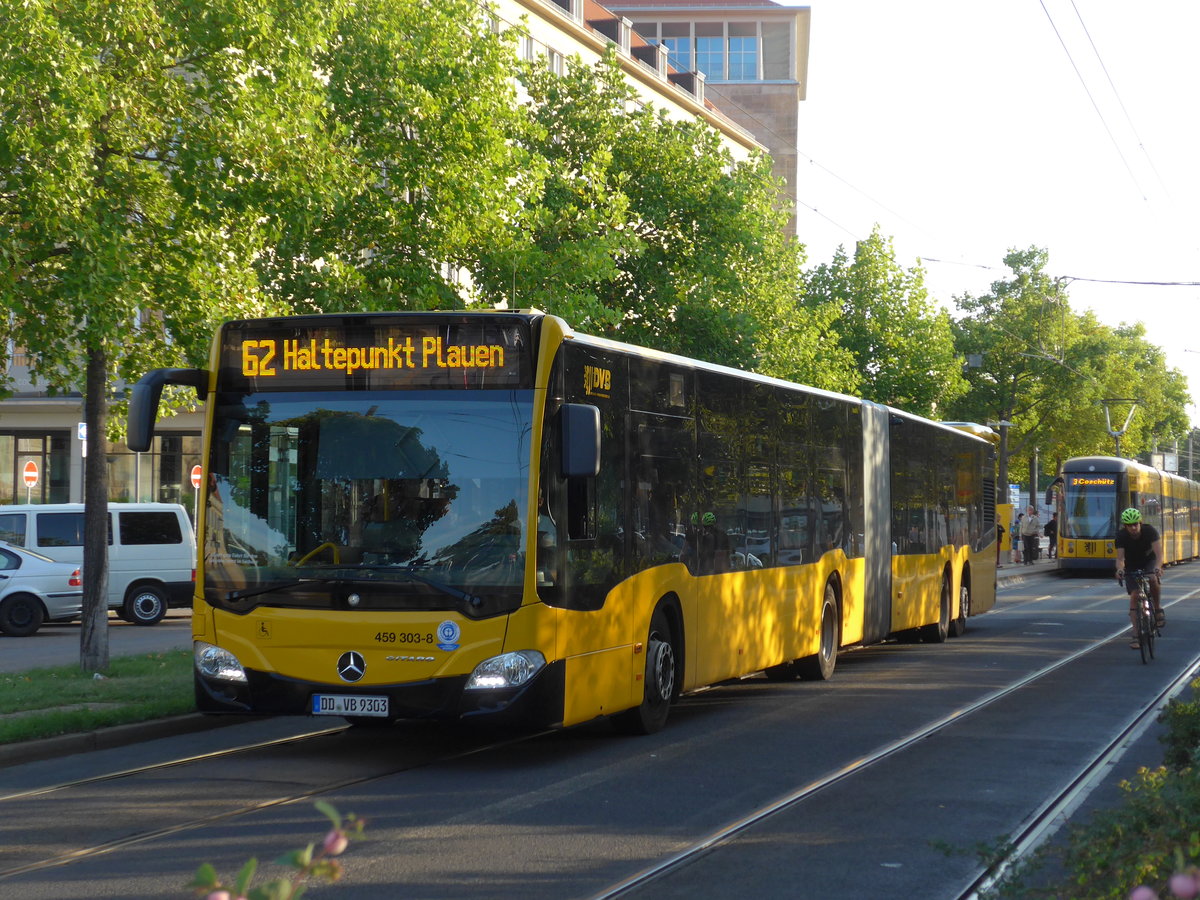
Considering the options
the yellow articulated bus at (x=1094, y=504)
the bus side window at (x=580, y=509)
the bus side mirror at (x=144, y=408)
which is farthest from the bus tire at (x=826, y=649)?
the yellow articulated bus at (x=1094, y=504)

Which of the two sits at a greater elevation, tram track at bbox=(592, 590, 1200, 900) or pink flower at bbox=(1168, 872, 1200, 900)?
pink flower at bbox=(1168, 872, 1200, 900)

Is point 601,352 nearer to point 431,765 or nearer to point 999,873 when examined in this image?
point 431,765

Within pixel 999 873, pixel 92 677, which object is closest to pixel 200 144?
pixel 92 677

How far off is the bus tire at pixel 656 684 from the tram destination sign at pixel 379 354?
2462 millimetres

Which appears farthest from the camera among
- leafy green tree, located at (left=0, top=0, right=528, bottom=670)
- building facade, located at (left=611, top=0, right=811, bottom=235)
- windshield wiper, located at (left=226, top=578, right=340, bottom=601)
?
building facade, located at (left=611, top=0, right=811, bottom=235)

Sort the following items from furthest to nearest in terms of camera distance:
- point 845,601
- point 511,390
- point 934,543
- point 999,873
Answer: point 934,543 → point 845,601 → point 511,390 → point 999,873

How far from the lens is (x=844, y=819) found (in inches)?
312

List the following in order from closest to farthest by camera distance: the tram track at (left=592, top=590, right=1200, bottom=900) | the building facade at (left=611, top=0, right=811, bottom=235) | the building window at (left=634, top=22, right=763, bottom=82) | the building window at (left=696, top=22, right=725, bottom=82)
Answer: the tram track at (left=592, top=590, right=1200, bottom=900)
the building facade at (left=611, top=0, right=811, bottom=235)
the building window at (left=634, top=22, right=763, bottom=82)
the building window at (left=696, top=22, right=725, bottom=82)

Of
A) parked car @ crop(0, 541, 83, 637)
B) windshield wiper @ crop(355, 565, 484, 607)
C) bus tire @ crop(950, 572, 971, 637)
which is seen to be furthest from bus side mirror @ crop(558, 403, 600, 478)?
parked car @ crop(0, 541, 83, 637)

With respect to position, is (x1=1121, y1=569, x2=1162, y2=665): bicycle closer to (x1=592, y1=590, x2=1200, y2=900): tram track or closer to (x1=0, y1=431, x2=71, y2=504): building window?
(x1=592, y1=590, x2=1200, y2=900): tram track

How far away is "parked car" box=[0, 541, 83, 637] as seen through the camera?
23062 mm

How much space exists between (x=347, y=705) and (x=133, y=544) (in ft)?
55.7

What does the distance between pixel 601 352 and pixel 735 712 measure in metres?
3.74

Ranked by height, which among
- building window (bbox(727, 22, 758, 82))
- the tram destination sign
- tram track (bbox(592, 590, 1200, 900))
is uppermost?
building window (bbox(727, 22, 758, 82))
